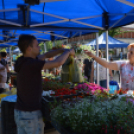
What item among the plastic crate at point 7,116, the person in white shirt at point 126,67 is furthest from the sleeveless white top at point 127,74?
the plastic crate at point 7,116

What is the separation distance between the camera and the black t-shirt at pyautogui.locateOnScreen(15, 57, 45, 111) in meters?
1.51

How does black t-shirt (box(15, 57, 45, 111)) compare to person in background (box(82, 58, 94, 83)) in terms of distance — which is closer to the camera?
black t-shirt (box(15, 57, 45, 111))

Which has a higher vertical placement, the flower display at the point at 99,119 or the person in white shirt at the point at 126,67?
the person in white shirt at the point at 126,67

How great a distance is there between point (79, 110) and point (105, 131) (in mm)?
241

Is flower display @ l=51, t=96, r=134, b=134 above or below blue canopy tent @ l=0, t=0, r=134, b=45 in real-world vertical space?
below

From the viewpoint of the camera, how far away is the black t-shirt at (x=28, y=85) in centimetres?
151

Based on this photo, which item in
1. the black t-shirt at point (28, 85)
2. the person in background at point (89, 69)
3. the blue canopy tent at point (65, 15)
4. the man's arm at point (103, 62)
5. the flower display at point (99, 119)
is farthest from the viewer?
the person in background at point (89, 69)

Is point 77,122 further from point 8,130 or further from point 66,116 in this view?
point 8,130

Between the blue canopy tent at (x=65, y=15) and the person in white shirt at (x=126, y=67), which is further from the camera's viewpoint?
the blue canopy tent at (x=65, y=15)

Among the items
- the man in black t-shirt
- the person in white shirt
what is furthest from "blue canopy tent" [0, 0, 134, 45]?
the man in black t-shirt

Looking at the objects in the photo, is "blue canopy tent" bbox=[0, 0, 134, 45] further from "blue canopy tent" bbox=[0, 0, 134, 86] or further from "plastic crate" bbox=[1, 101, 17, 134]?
"plastic crate" bbox=[1, 101, 17, 134]

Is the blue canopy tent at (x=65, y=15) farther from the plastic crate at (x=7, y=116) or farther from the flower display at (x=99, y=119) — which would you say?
the flower display at (x=99, y=119)

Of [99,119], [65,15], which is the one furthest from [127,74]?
[65,15]

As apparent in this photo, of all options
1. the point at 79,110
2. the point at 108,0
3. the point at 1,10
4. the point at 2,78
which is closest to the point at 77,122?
the point at 79,110
